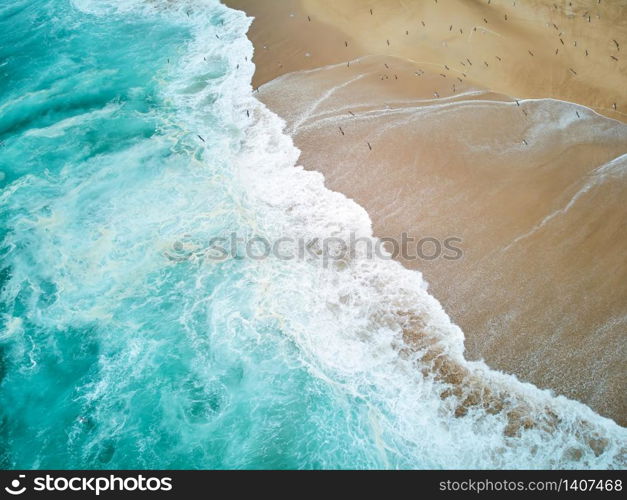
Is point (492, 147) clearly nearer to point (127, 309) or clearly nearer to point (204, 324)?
point (204, 324)

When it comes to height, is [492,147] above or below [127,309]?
above

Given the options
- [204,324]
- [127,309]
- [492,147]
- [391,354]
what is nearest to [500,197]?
[492,147]

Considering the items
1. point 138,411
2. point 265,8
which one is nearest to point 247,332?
point 138,411

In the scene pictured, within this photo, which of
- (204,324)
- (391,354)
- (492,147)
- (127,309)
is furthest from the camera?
(492,147)

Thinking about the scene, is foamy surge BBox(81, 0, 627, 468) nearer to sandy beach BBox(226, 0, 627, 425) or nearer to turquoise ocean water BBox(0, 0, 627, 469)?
turquoise ocean water BBox(0, 0, 627, 469)

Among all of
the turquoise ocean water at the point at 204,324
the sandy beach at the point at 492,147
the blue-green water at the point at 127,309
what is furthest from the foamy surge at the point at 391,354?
the blue-green water at the point at 127,309

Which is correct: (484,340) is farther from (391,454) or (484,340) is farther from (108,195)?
(108,195)

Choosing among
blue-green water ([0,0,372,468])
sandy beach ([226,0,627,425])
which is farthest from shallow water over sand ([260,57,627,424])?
blue-green water ([0,0,372,468])
